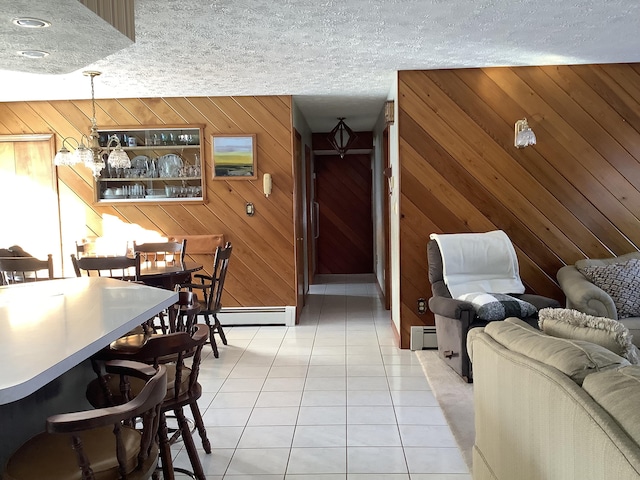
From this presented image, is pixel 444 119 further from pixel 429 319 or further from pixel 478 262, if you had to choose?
pixel 429 319

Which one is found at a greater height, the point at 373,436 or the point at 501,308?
the point at 501,308

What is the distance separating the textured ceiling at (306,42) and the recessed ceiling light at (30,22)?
4 centimetres

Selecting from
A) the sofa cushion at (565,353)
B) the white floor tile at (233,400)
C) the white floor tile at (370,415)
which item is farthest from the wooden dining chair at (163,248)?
the sofa cushion at (565,353)

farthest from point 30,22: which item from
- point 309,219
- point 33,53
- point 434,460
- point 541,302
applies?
point 309,219

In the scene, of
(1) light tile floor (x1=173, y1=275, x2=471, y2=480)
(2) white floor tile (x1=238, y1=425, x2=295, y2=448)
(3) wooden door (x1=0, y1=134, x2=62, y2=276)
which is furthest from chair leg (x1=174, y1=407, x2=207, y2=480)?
(3) wooden door (x1=0, y1=134, x2=62, y2=276)

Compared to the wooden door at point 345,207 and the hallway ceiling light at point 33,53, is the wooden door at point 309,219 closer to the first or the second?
the wooden door at point 345,207

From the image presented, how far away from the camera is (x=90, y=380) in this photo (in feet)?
8.04

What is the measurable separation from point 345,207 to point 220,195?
3.84 metres

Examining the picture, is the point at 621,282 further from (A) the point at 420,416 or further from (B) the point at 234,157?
(B) the point at 234,157

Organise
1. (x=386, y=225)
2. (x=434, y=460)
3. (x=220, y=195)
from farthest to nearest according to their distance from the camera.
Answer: (x=386, y=225) → (x=220, y=195) → (x=434, y=460)

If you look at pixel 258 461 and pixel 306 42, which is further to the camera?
pixel 306 42

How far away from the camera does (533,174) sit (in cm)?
Answer: 464

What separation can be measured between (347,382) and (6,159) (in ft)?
13.9

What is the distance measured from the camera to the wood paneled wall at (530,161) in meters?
4.59
